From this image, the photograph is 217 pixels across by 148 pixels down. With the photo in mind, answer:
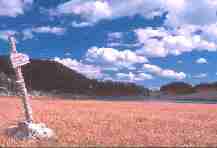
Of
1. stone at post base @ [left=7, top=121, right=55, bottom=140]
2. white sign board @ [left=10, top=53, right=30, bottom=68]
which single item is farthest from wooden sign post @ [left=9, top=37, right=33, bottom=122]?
stone at post base @ [left=7, top=121, right=55, bottom=140]

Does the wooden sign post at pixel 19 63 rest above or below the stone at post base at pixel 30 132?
above

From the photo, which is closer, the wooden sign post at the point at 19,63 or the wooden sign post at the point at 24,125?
the wooden sign post at the point at 24,125

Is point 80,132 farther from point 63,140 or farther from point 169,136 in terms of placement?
point 169,136

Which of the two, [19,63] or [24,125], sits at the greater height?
[19,63]

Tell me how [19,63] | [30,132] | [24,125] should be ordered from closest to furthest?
[30,132], [19,63], [24,125]

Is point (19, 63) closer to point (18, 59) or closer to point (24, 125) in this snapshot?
point (18, 59)

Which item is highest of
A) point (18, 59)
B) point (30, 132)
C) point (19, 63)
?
point (18, 59)

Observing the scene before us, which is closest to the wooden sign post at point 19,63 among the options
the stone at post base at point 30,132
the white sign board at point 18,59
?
the white sign board at point 18,59

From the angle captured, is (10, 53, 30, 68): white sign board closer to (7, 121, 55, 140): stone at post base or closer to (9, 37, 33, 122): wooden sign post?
(9, 37, 33, 122): wooden sign post

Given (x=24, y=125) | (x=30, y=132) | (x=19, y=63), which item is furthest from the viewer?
(x=24, y=125)

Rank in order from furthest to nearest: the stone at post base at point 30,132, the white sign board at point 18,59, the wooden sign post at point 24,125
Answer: the white sign board at point 18,59
the wooden sign post at point 24,125
the stone at post base at point 30,132

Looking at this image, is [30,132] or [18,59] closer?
[30,132]

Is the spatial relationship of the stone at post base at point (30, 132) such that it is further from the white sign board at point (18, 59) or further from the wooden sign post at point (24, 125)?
the white sign board at point (18, 59)

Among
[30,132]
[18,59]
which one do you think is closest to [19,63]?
[18,59]
